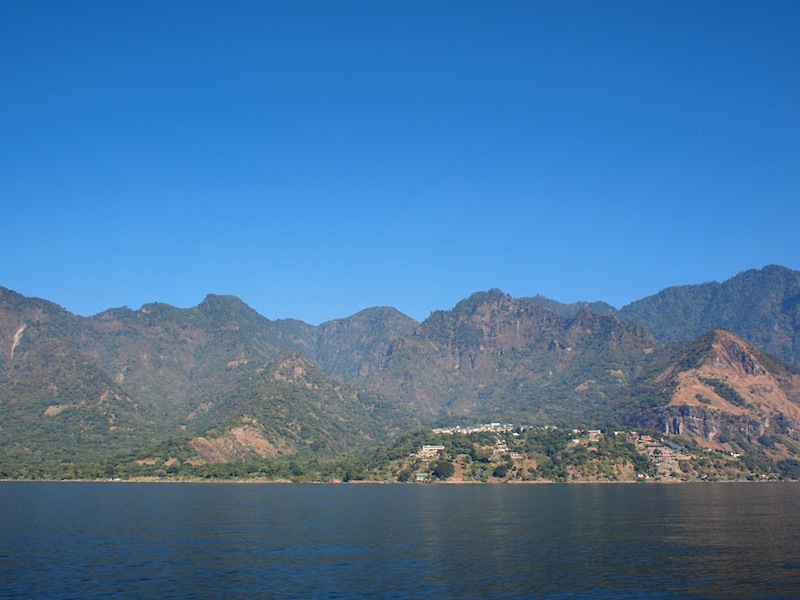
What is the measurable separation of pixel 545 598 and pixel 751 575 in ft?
86.6

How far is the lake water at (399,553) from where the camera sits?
7581 cm

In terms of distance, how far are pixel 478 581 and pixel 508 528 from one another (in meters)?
51.7

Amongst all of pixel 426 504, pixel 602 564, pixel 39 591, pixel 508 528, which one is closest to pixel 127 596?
pixel 39 591

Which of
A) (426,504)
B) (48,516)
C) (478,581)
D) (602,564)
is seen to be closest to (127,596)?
(478,581)

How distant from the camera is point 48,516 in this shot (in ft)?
488

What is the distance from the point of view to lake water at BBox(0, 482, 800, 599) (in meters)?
75.8

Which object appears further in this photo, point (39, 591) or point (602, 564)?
point (602, 564)

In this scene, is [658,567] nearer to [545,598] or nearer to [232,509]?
[545,598]

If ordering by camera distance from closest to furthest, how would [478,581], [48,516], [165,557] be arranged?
[478,581] → [165,557] → [48,516]

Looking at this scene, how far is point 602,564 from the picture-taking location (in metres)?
91.1

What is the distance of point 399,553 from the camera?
99.7m

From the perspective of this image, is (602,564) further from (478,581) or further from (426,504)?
(426,504)

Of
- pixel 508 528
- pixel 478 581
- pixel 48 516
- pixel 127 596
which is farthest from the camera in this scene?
pixel 48 516

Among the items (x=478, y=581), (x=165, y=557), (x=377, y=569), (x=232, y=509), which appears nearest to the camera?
(x=478, y=581)
